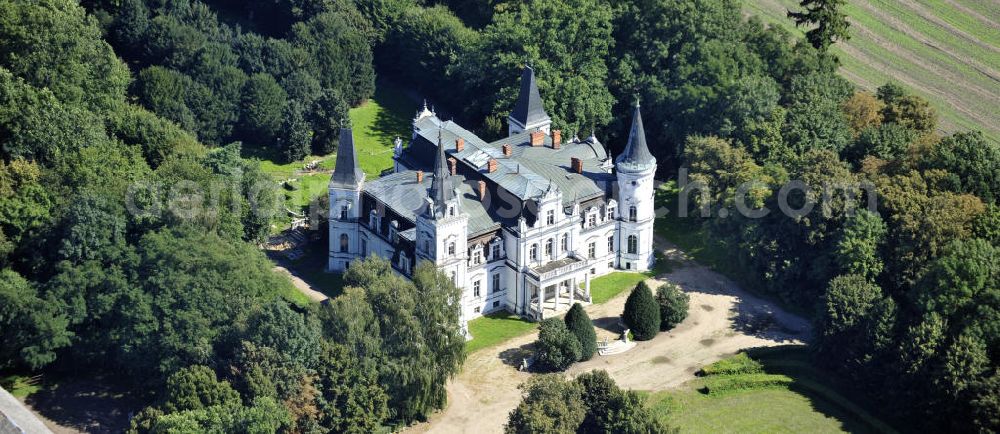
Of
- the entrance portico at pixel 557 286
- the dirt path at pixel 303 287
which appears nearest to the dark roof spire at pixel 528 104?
the entrance portico at pixel 557 286

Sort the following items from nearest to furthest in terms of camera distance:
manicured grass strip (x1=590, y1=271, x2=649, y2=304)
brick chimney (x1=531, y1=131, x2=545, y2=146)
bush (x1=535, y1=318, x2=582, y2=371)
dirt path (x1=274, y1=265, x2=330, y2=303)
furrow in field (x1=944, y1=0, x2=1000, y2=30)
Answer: bush (x1=535, y1=318, x2=582, y2=371), dirt path (x1=274, y1=265, x2=330, y2=303), manicured grass strip (x1=590, y1=271, x2=649, y2=304), brick chimney (x1=531, y1=131, x2=545, y2=146), furrow in field (x1=944, y1=0, x2=1000, y2=30)

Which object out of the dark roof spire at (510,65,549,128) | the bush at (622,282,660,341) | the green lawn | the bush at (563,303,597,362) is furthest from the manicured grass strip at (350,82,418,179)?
the green lawn

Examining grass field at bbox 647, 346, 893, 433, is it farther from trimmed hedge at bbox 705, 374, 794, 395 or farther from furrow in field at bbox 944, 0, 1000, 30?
furrow in field at bbox 944, 0, 1000, 30

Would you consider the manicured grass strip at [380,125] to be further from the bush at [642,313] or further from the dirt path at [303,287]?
the bush at [642,313]

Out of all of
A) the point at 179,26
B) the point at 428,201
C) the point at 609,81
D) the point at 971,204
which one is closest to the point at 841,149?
the point at 971,204

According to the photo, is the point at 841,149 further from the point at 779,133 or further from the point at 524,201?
the point at 524,201

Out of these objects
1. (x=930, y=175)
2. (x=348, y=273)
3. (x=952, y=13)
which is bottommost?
(x=348, y=273)
